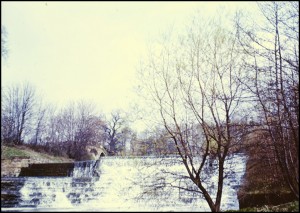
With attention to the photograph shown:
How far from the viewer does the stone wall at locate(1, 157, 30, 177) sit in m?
25.8

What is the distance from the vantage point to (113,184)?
21094 millimetres

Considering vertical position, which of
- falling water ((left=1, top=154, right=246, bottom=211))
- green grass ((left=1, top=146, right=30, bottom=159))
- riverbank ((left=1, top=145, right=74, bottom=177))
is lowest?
falling water ((left=1, top=154, right=246, bottom=211))

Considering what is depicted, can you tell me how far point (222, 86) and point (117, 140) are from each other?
42.2 metres

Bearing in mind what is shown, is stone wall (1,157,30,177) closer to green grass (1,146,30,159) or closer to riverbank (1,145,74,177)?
riverbank (1,145,74,177)

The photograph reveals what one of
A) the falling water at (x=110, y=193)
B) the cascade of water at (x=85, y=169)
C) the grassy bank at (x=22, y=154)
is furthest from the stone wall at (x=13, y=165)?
the cascade of water at (x=85, y=169)

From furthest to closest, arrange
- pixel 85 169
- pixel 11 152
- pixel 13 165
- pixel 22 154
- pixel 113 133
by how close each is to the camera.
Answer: pixel 113 133 → pixel 22 154 → pixel 11 152 → pixel 13 165 → pixel 85 169

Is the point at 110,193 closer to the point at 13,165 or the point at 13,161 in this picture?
the point at 13,165

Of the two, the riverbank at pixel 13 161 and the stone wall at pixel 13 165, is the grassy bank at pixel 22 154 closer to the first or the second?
the riverbank at pixel 13 161

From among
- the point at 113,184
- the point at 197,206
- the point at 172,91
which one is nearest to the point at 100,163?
the point at 113,184

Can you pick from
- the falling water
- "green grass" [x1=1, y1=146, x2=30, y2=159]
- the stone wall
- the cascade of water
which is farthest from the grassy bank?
the falling water

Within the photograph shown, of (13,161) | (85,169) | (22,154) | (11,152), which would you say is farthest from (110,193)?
(11,152)

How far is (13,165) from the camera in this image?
26422 millimetres

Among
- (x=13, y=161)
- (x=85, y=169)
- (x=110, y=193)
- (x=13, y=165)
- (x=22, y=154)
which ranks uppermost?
(x=22, y=154)

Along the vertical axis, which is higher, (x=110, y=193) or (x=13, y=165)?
(x=13, y=165)
